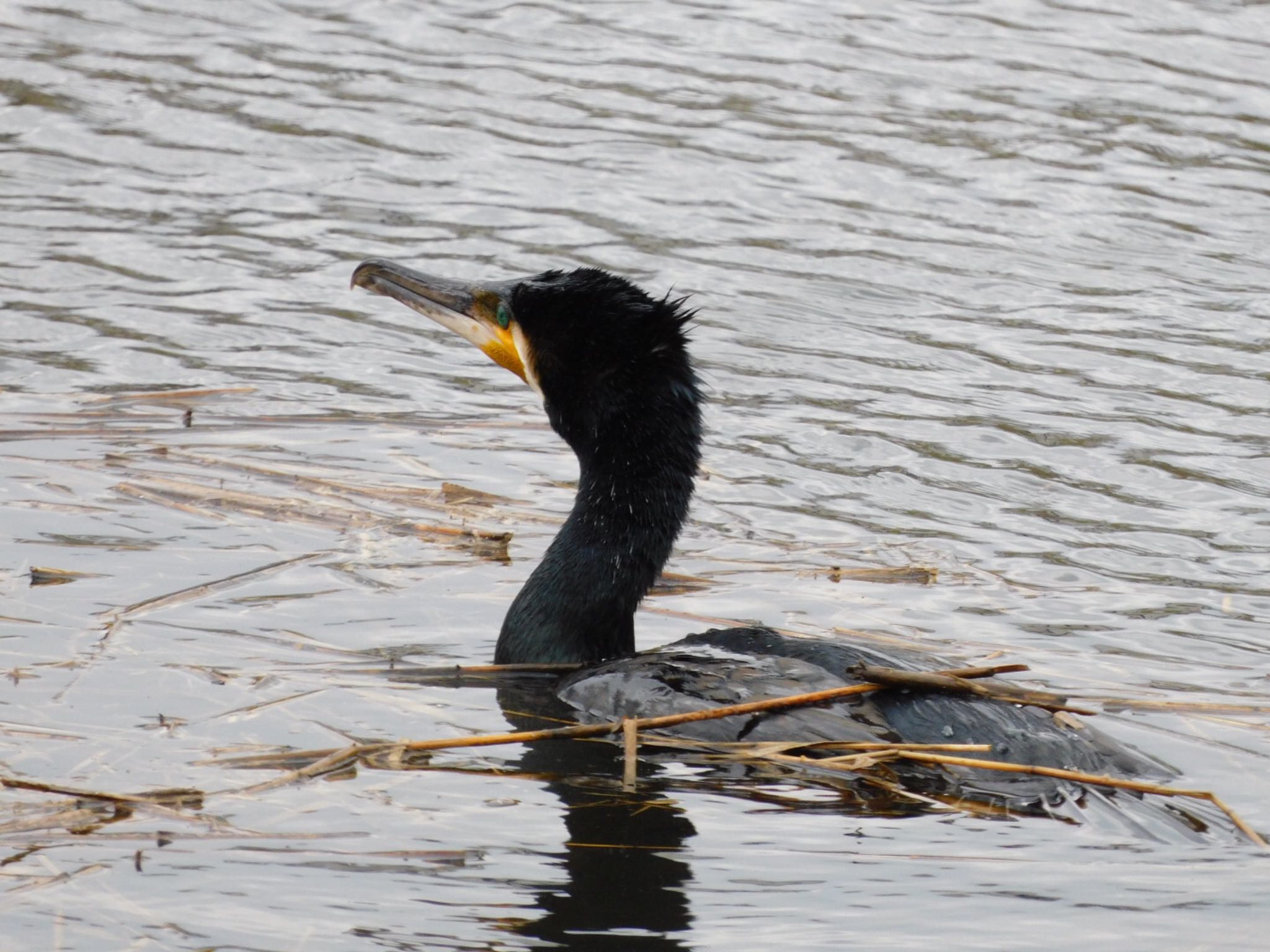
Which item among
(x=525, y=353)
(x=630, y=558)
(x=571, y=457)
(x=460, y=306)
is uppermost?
(x=460, y=306)

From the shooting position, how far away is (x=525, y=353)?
5.93 metres

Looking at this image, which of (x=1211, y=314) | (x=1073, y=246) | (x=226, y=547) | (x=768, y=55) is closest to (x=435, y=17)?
(x=768, y=55)

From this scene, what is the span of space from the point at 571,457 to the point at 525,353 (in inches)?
83.5

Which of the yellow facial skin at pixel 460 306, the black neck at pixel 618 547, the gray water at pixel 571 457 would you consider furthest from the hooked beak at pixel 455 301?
the gray water at pixel 571 457

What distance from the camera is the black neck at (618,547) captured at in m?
5.60

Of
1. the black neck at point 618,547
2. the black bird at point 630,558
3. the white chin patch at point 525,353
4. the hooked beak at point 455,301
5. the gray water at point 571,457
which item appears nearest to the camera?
the gray water at point 571,457

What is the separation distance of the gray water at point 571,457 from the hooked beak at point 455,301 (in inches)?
33.0

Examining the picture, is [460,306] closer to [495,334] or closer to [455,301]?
[455,301]

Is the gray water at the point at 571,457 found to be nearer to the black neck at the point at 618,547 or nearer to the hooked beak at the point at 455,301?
the black neck at the point at 618,547

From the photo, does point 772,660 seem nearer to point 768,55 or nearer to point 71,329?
point 71,329

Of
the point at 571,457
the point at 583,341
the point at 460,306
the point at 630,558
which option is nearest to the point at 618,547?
the point at 630,558

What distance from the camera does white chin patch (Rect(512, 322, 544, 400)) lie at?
233 inches

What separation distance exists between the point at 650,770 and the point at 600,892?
0.77 meters

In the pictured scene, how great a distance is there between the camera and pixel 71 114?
39.0ft
